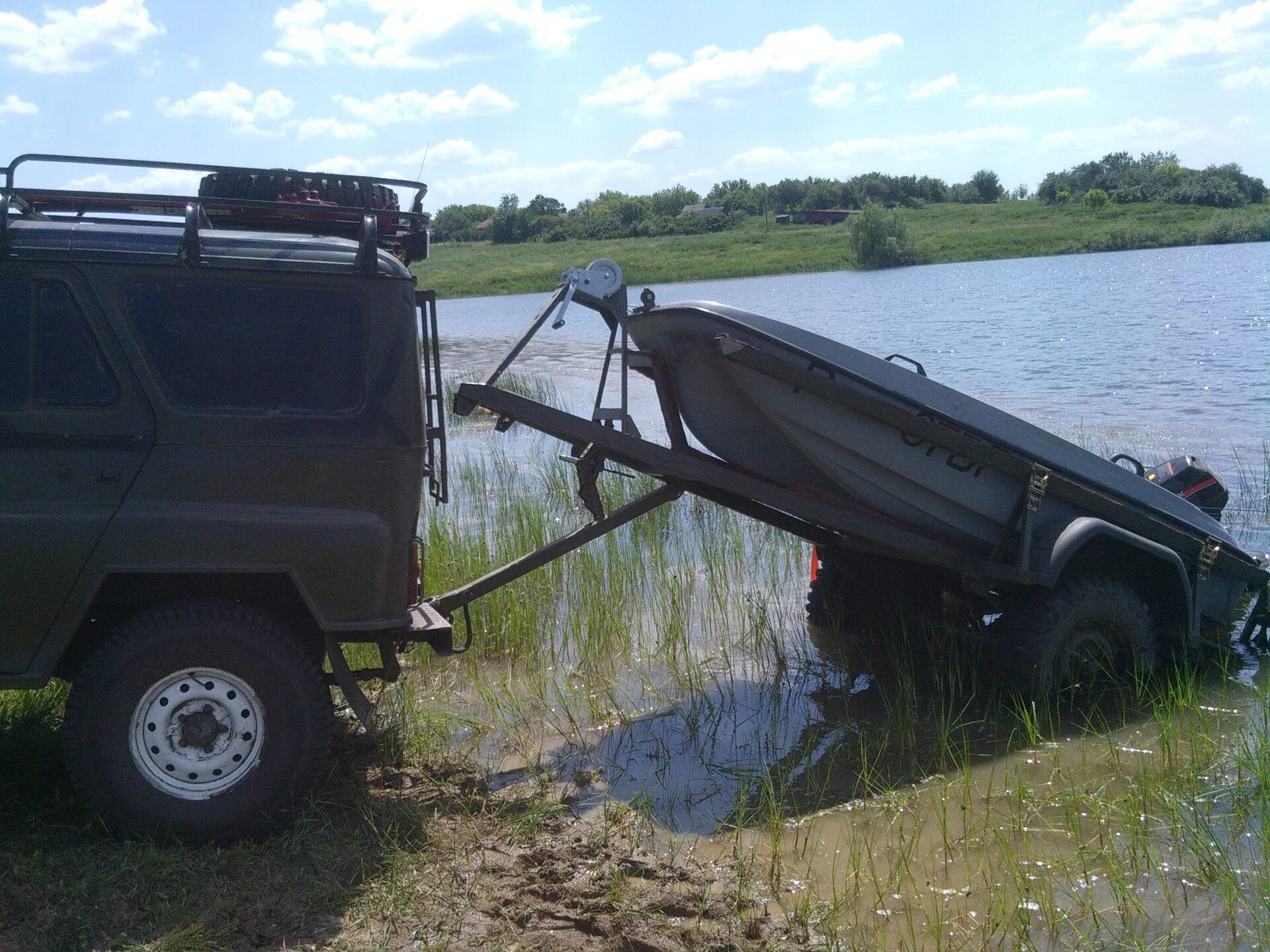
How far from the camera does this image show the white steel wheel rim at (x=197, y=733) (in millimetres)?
4387

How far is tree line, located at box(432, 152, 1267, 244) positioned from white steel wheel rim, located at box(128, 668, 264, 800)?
51705 millimetres

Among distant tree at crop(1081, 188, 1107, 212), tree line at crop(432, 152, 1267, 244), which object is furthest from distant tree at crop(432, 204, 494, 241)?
distant tree at crop(1081, 188, 1107, 212)

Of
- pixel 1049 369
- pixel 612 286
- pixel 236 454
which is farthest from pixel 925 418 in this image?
pixel 1049 369

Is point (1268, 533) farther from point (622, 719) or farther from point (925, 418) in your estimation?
point (622, 719)

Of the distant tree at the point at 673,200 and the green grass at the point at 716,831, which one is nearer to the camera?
the green grass at the point at 716,831

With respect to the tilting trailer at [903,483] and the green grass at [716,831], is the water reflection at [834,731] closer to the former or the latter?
the green grass at [716,831]

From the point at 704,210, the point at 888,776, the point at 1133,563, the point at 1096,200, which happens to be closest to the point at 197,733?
the point at 888,776

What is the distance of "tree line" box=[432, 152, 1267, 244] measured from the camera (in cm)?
7094

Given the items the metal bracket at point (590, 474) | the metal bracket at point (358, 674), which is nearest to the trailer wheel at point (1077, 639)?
the metal bracket at point (590, 474)

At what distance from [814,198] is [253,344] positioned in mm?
87538

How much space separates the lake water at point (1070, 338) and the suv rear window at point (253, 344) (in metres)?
8.80

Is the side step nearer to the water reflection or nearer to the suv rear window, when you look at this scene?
the suv rear window

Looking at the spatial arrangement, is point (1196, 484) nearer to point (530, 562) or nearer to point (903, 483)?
point (903, 483)

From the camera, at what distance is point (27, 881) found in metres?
4.09
